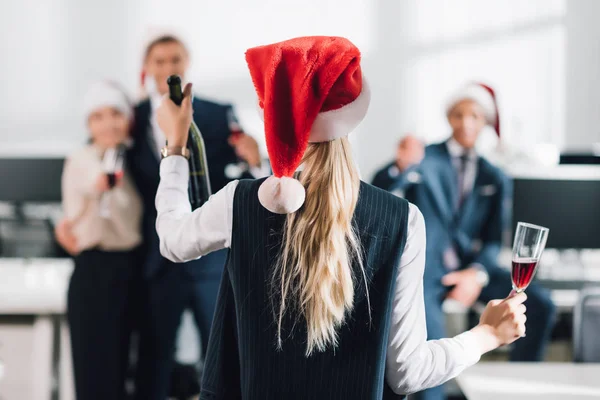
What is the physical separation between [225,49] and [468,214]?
1.58m

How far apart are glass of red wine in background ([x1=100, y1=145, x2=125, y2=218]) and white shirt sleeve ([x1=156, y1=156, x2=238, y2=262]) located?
1399 millimetres

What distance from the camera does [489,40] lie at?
12.3 ft

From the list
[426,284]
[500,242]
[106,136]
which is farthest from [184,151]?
[500,242]

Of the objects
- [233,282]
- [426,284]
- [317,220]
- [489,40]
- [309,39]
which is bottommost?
[426,284]

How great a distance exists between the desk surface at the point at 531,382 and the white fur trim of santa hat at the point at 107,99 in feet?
5.15

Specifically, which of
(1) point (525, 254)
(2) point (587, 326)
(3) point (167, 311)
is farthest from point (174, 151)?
(3) point (167, 311)

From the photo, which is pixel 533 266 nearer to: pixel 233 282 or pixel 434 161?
pixel 233 282

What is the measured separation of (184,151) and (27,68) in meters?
2.77

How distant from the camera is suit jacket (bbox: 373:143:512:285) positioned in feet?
9.59

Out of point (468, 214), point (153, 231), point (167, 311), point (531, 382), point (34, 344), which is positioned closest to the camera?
point (531, 382)

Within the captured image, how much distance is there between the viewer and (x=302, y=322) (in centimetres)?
117

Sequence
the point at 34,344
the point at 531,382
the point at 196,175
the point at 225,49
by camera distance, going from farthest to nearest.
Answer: the point at 225,49, the point at 34,344, the point at 531,382, the point at 196,175

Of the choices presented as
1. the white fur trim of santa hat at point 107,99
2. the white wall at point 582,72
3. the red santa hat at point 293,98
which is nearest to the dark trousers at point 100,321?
the white fur trim of santa hat at point 107,99

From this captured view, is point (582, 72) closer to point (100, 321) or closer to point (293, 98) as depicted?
point (100, 321)
